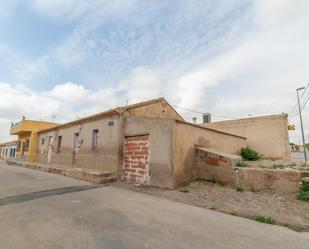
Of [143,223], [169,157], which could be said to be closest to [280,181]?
[169,157]

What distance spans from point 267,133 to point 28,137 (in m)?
27.0

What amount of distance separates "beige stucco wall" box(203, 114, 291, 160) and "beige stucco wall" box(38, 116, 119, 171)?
427 inches

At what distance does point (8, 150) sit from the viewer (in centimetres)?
3406

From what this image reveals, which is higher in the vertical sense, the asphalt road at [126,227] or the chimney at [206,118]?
the chimney at [206,118]

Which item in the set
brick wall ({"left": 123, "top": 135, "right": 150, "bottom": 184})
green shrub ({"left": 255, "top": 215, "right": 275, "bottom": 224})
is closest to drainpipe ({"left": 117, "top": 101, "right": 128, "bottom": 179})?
brick wall ({"left": 123, "top": 135, "right": 150, "bottom": 184})

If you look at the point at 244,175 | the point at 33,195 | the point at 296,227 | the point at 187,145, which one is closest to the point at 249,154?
the point at 244,175

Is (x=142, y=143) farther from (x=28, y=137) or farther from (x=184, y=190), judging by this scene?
(x=28, y=137)

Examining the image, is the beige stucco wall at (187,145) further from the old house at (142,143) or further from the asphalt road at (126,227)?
the asphalt road at (126,227)

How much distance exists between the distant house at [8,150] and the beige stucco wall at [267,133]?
1312 inches

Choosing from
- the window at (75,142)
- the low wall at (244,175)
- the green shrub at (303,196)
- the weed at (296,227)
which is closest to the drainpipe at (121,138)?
the low wall at (244,175)

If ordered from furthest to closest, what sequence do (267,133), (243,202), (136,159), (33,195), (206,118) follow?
(206,118) → (267,133) → (136,159) → (33,195) → (243,202)

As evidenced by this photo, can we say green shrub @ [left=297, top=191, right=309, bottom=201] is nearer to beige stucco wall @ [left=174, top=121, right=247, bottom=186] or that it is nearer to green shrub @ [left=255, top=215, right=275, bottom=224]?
green shrub @ [left=255, top=215, right=275, bottom=224]

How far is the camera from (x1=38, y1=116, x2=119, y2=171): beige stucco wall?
33.2 ft

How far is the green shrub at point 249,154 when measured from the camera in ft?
45.5
